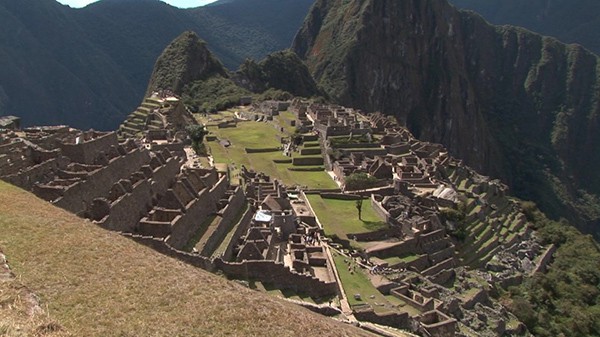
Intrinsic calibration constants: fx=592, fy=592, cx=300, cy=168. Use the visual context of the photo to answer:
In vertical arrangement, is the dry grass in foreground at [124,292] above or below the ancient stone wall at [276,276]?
above

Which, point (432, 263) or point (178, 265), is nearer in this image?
point (178, 265)

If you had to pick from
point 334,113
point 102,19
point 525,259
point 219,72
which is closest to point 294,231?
point 525,259

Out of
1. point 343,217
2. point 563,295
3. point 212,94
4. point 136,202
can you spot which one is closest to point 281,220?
point 136,202

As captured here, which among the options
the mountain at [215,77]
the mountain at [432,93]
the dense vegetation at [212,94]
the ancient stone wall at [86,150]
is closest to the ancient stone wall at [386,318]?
the ancient stone wall at [86,150]

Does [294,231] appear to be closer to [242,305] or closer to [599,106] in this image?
[242,305]

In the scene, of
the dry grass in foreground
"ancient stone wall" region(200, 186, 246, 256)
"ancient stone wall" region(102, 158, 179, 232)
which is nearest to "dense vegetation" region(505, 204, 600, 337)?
"ancient stone wall" region(200, 186, 246, 256)

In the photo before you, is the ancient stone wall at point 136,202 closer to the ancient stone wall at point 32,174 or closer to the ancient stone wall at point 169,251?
the ancient stone wall at point 169,251

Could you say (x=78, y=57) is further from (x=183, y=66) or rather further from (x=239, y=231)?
(x=239, y=231)
